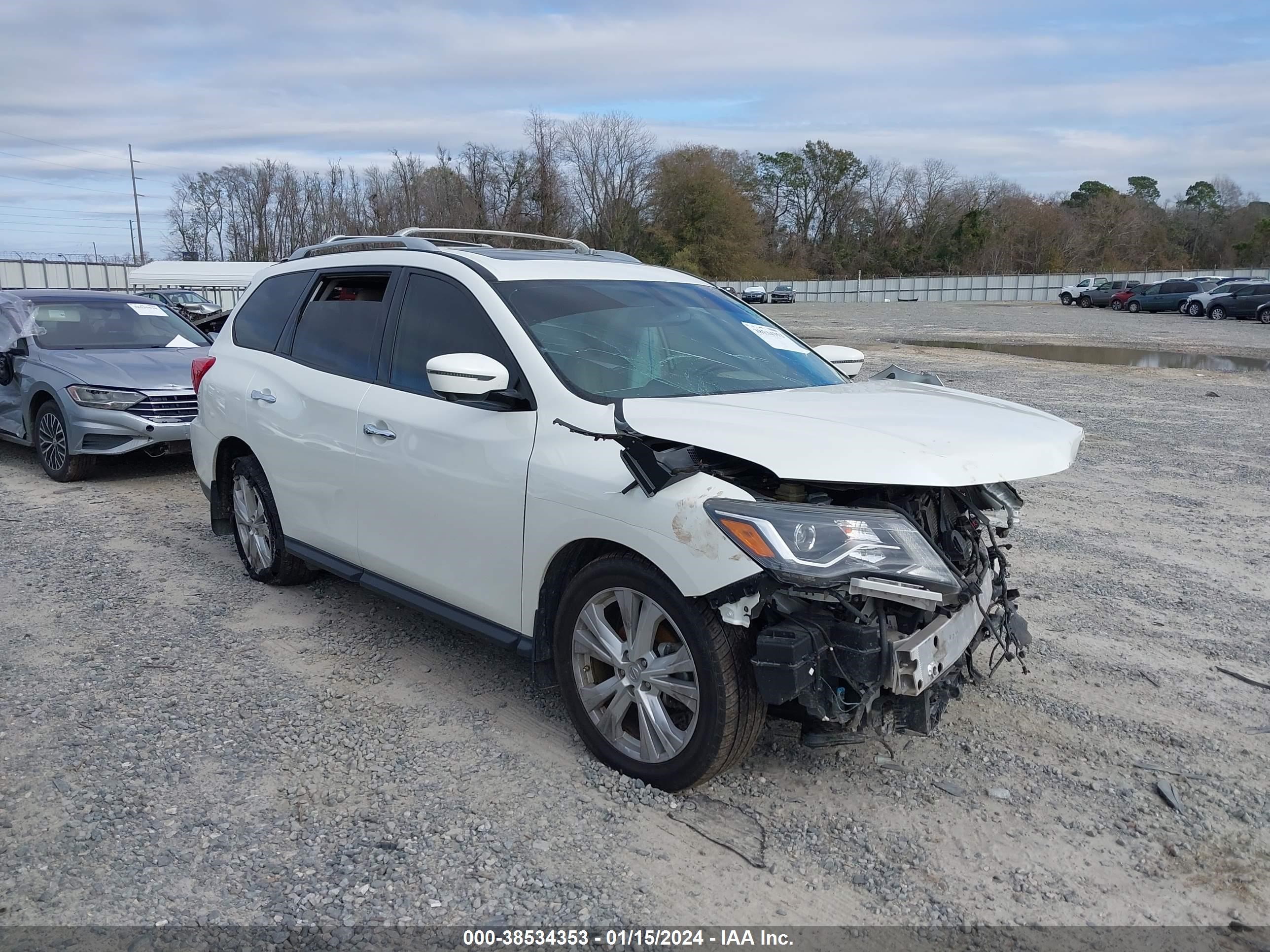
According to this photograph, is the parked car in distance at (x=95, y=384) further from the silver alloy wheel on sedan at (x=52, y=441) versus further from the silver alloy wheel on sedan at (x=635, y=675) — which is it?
the silver alloy wheel on sedan at (x=635, y=675)

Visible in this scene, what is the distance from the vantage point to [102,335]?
9477 mm

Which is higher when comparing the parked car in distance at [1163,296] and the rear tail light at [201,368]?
the rear tail light at [201,368]

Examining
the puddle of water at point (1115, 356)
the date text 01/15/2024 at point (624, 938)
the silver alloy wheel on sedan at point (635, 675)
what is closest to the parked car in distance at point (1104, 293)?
the puddle of water at point (1115, 356)

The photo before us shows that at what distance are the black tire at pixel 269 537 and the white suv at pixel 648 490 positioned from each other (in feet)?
0.94

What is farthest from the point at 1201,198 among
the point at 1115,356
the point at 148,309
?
the point at 148,309

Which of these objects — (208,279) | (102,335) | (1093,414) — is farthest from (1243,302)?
A: (208,279)

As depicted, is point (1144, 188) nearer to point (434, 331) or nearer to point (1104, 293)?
point (1104, 293)

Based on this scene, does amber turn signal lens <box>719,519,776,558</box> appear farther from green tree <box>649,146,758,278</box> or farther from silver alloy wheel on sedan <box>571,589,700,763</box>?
green tree <box>649,146,758,278</box>

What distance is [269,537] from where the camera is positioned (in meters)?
5.52

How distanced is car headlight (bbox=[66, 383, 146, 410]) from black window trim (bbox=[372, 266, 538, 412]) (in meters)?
4.83

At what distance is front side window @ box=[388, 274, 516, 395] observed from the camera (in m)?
4.05

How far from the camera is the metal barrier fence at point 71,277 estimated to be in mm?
62594

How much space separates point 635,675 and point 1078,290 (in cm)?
6056

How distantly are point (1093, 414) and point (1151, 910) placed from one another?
11208mm
